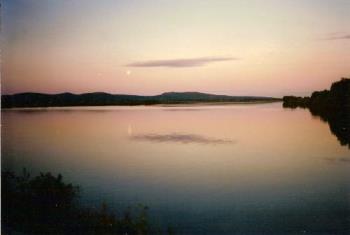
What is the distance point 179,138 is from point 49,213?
8.04ft

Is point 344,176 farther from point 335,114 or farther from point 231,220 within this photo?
point 231,220

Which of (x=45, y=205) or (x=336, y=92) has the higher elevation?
(x=336, y=92)

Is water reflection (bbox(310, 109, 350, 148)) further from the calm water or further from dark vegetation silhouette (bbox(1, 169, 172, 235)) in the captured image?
dark vegetation silhouette (bbox(1, 169, 172, 235))

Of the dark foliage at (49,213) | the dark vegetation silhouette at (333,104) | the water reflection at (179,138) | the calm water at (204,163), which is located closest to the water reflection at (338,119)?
the dark vegetation silhouette at (333,104)

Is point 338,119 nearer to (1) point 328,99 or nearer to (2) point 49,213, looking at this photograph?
(1) point 328,99

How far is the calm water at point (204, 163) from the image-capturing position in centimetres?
420

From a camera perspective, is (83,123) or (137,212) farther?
(83,123)

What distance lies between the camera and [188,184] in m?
4.71

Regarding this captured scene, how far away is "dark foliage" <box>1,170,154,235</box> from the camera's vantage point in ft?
10.9

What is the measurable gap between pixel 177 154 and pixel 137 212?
50.1 inches

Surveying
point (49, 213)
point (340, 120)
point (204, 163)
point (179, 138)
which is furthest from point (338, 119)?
point (49, 213)

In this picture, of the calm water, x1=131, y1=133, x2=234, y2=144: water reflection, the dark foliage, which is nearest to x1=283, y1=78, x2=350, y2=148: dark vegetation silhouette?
the calm water

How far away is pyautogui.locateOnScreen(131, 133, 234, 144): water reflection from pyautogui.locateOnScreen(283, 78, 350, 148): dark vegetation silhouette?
1.47m

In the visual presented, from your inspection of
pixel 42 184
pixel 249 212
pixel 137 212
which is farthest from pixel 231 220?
pixel 42 184
